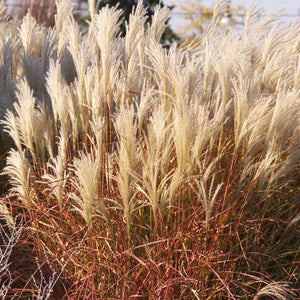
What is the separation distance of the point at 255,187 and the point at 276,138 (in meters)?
0.31

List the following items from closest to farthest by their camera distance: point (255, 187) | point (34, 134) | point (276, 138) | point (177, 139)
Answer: point (177, 139)
point (276, 138)
point (255, 187)
point (34, 134)

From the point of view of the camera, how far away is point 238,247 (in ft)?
9.21

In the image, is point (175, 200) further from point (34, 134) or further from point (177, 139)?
point (34, 134)

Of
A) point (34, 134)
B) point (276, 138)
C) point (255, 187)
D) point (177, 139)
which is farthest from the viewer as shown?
point (34, 134)

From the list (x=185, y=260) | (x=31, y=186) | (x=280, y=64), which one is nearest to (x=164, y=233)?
(x=185, y=260)

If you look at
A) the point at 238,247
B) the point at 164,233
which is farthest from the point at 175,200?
the point at 238,247

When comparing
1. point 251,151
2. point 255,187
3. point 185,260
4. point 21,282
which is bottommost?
point 21,282

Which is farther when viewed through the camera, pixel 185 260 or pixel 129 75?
pixel 129 75

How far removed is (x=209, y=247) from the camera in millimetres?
2748

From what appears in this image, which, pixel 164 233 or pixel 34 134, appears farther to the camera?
pixel 34 134

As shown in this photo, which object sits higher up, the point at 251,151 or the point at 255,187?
the point at 251,151

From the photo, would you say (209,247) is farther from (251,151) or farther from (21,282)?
(21,282)

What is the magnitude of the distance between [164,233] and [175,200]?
0.16 metres

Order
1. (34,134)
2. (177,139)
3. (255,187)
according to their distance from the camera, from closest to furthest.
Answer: (177,139) < (255,187) < (34,134)
